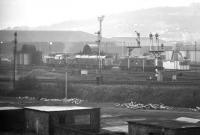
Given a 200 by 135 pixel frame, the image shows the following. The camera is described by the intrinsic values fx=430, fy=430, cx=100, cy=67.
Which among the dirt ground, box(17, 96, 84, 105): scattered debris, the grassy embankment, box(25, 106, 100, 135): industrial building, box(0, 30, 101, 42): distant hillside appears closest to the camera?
box(25, 106, 100, 135): industrial building

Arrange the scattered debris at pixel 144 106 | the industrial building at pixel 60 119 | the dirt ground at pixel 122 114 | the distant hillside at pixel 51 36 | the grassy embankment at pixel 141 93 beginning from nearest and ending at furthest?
1. the industrial building at pixel 60 119
2. the dirt ground at pixel 122 114
3. the scattered debris at pixel 144 106
4. the grassy embankment at pixel 141 93
5. the distant hillside at pixel 51 36

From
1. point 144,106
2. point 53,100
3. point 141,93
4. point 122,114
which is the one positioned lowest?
point 122,114

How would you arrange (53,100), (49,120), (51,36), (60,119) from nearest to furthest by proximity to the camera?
(49,120) < (60,119) < (53,100) < (51,36)

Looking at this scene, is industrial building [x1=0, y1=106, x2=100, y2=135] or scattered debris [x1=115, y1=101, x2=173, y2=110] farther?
scattered debris [x1=115, y1=101, x2=173, y2=110]

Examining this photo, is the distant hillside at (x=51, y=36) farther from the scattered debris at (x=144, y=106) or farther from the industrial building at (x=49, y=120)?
the industrial building at (x=49, y=120)

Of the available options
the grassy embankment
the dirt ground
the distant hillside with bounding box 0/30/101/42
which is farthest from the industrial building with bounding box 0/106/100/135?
the distant hillside with bounding box 0/30/101/42

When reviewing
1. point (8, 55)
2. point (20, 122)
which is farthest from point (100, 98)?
point (8, 55)

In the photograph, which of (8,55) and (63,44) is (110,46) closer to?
(63,44)

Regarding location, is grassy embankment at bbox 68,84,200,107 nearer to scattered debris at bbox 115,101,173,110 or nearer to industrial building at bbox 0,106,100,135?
scattered debris at bbox 115,101,173,110

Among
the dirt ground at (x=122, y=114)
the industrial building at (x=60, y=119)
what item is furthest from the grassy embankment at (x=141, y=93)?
the industrial building at (x=60, y=119)

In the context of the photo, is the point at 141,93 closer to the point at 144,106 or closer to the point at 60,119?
the point at 144,106

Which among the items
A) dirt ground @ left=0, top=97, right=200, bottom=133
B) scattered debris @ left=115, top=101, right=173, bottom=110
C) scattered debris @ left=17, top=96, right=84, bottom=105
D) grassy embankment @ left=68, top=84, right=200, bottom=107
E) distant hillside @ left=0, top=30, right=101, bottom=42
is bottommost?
dirt ground @ left=0, top=97, right=200, bottom=133

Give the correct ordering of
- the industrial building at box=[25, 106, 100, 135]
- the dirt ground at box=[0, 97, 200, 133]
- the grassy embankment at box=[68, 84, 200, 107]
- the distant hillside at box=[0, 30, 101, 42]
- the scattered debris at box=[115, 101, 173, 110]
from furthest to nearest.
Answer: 1. the distant hillside at box=[0, 30, 101, 42]
2. the grassy embankment at box=[68, 84, 200, 107]
3. the scattered debris at box=[115, 101, 173, 110]
4. the dirt ground at box=[0, 97, 200, 133]
5. the industrial building at box=[25, 106, 100, 135]

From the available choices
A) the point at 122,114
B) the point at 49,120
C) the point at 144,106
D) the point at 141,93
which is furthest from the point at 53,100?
the point at 49,120
